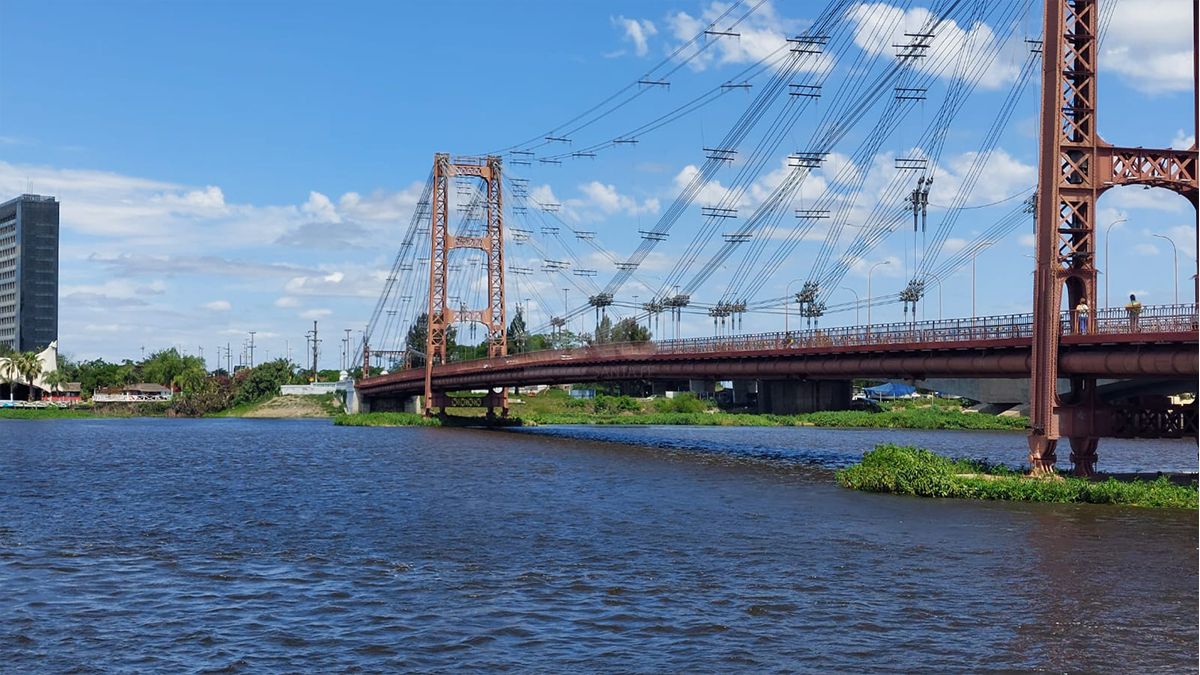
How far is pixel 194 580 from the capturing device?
30688 millimetres

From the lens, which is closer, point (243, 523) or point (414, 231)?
point (243, 523)

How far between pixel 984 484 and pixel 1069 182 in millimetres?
12779

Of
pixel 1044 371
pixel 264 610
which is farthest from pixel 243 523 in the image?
pixel 1044 371

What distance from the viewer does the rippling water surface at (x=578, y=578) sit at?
23297 mm

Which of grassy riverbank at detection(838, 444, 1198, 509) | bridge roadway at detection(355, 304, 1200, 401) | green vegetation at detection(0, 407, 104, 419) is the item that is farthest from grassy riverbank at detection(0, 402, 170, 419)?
grassy riverbank at detection(838, 444, 1198, 509)

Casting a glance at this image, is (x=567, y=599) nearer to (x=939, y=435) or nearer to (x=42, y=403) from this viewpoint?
(x=939, y=435)

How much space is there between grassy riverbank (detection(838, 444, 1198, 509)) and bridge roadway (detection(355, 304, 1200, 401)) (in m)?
4.40

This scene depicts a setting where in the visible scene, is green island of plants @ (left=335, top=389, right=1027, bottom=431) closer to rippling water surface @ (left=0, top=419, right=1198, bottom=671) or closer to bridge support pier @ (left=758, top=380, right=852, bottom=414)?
bridge support pier @ (left=758, top=380, right=852, bottom=414)

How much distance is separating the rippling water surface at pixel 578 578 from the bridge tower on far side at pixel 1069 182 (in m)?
6.01

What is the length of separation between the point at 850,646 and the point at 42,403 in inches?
7556

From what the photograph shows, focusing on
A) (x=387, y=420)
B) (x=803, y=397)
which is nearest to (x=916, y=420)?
(x=803, y=397)

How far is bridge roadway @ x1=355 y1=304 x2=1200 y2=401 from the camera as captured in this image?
44.7 meters

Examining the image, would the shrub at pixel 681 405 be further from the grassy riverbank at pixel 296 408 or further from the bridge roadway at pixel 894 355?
the bridge roadway at pixel 894 355

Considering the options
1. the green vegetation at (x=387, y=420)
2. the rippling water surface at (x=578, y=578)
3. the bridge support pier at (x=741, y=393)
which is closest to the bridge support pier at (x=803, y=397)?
the bridge support pier at (x=741, y=393)
